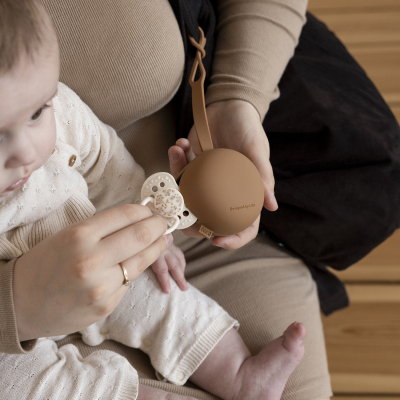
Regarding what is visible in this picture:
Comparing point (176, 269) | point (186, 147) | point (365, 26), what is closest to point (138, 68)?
point (186, 147)

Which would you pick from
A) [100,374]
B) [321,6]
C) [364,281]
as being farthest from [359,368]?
[321,6]

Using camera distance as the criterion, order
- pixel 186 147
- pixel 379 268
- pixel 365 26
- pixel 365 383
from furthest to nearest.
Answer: pixel 365 26
pixel 379 268
pixel 365 383
pixel 186 147

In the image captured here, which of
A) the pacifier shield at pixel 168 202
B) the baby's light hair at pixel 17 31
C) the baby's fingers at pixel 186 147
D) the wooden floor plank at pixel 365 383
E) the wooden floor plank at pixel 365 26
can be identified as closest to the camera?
the baby's light hair at pixel 17 31

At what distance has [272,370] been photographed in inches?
28.4

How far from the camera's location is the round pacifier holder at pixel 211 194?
590 mm

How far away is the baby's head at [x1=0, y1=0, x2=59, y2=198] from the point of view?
1.42ft

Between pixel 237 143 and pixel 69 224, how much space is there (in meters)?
0.32

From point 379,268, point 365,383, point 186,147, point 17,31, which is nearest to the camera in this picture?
point 17,31

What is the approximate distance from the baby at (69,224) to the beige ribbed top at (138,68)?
40 mm

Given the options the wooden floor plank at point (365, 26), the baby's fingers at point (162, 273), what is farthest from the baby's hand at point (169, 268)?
the wooden floor plank at point (365, 26)

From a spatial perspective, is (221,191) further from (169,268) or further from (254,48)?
(254,48)

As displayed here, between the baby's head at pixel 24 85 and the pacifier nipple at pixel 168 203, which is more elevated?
the baby's head at pixel 24 85

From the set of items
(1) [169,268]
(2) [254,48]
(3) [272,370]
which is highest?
(2) [254,48]

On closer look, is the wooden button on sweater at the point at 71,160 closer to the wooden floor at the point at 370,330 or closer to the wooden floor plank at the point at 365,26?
the wooden floor at the point at 370,330
